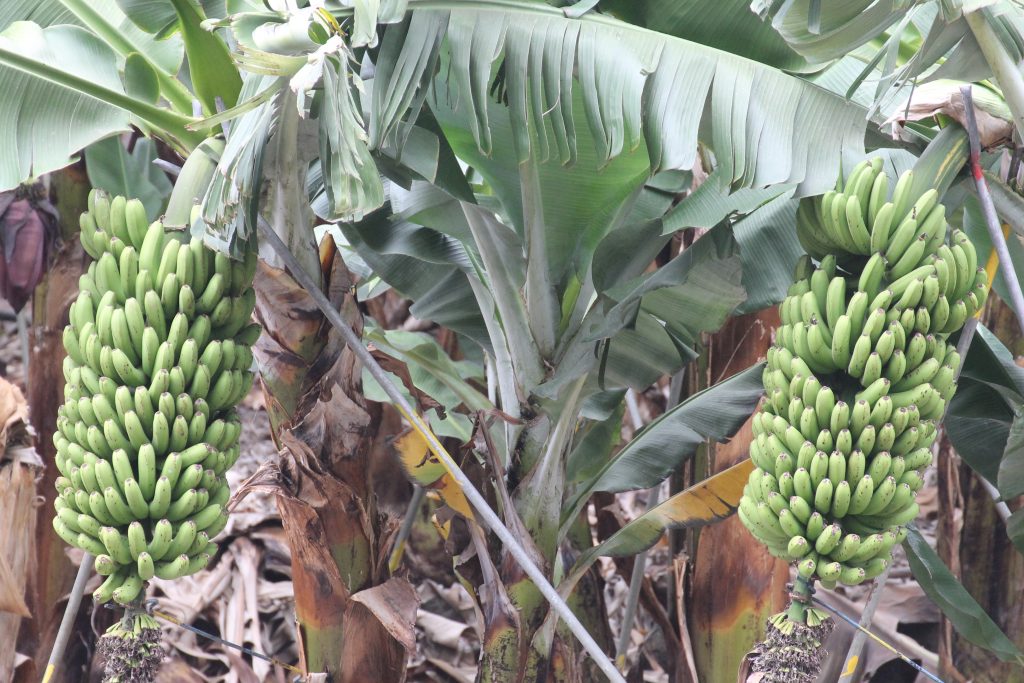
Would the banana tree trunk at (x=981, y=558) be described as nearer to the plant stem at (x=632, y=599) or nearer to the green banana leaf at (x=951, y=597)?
the green banana leaf at (x=951, y=597)

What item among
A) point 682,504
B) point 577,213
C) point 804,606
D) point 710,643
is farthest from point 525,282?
point 710,643

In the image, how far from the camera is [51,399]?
196cm

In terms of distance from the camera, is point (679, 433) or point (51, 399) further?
point (51, 399)

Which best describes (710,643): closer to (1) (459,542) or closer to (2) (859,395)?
(1) (459,542)

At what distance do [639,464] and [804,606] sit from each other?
508 mm

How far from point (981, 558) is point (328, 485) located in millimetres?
1325

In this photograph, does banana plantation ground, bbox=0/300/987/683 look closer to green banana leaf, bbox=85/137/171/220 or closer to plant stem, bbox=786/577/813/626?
green banana leaf, bbox=85/137/171/220

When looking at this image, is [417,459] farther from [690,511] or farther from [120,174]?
[120,174]

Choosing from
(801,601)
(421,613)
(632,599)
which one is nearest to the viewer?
(801,601)

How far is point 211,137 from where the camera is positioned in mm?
1309

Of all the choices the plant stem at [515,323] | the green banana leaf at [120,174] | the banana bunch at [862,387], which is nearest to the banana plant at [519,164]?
the plant stem at [515,323]

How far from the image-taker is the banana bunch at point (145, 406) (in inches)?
43.3

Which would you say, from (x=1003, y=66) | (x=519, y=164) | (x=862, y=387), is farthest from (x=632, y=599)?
(x=1003, y=66)

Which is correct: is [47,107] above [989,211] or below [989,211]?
above
